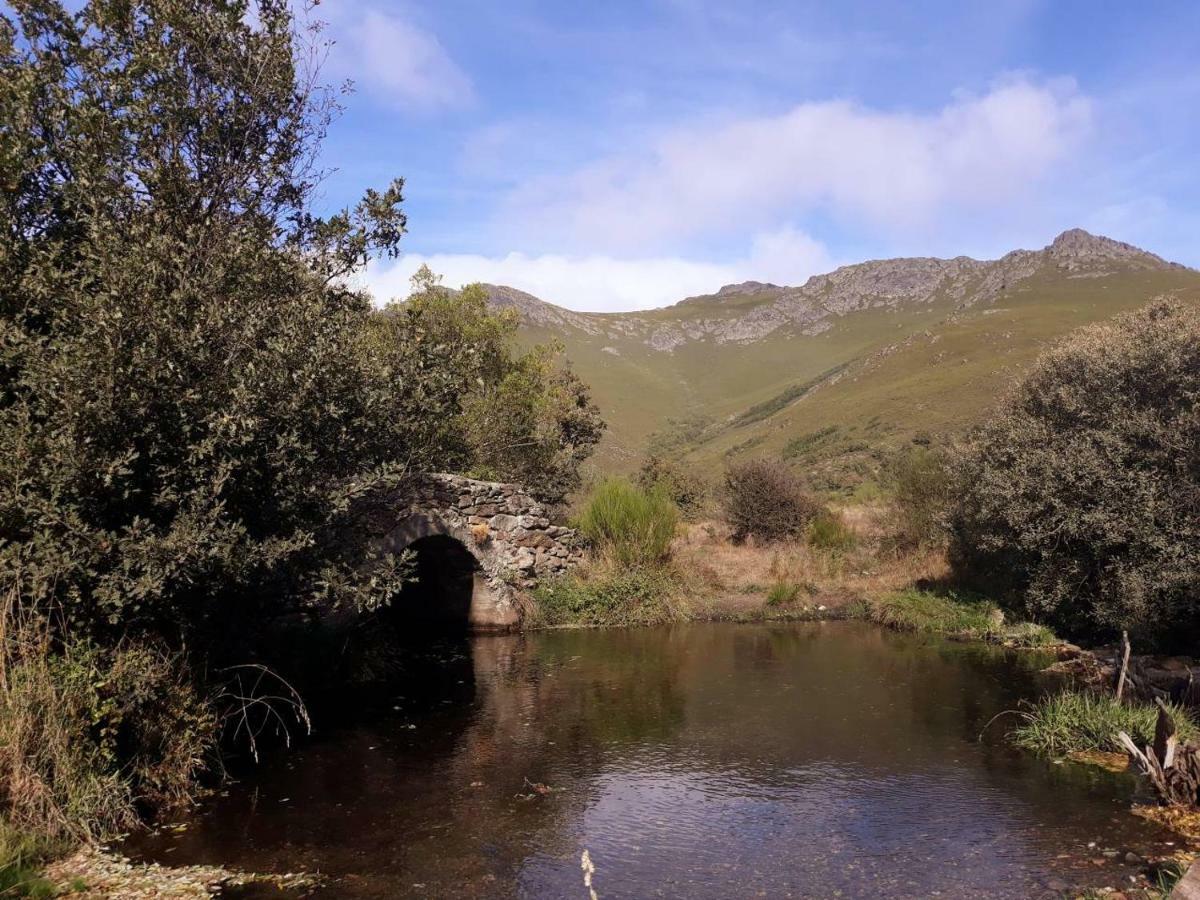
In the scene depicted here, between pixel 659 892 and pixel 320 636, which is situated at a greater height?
pixel 320 636

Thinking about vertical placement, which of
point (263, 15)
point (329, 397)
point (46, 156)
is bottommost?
point (329, 397)

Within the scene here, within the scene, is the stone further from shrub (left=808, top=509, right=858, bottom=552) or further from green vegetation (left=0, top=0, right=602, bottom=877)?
shrub (left=808, top=509, right=858, bottom=552)

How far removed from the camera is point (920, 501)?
72.6ft

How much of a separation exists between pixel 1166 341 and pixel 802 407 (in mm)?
60709

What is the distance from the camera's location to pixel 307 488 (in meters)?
8.52

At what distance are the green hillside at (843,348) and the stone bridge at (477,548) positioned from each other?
23.0 m

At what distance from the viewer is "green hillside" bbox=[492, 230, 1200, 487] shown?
2272 inches

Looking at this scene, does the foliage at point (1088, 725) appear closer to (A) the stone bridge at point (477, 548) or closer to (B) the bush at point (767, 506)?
(A) the stone bridge at point (477, 548)

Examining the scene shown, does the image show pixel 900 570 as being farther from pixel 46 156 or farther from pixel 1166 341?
pixel 46 156

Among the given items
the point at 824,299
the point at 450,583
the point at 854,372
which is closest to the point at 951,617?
the point at 450,583

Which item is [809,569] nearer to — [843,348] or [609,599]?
[609,599]

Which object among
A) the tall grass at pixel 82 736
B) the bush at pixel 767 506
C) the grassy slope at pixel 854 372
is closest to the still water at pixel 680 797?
the tall grass at pixel 82 736

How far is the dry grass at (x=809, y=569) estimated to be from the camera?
2111 cm

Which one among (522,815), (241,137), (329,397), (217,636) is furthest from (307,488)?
(241,137)
